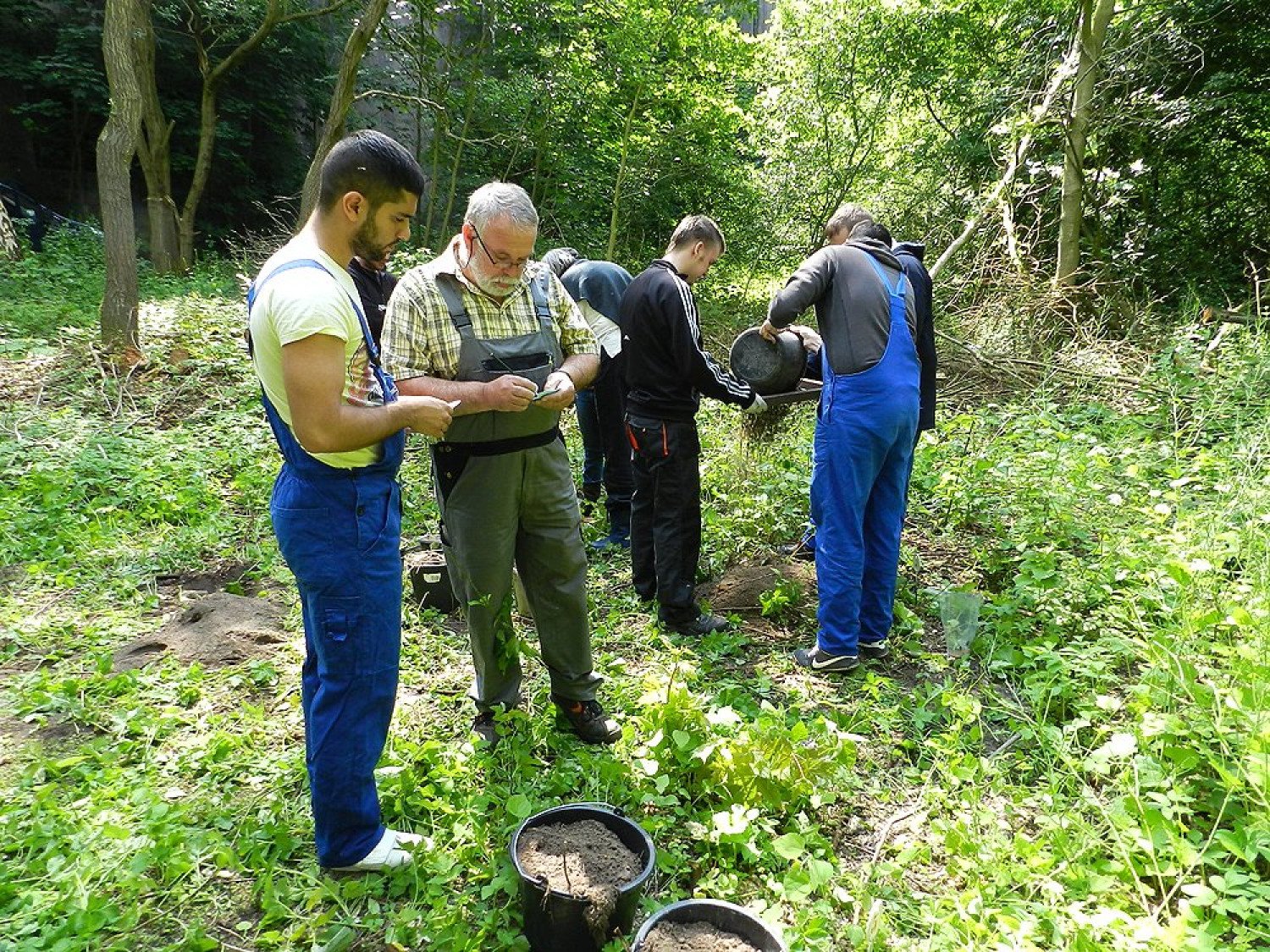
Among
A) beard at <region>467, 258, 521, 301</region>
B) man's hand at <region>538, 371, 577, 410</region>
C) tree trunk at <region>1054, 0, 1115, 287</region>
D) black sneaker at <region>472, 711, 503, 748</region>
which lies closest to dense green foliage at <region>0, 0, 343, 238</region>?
tree trunk at <region>1054, 0, 1115, 287</region>

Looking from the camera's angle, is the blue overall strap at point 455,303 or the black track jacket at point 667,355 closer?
the blue overall strap at point 455,303

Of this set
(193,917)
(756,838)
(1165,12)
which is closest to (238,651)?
(193,917)

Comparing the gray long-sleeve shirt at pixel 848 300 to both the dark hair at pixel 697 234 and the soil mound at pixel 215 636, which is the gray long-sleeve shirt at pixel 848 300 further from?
the soil mound at pixel 215 636

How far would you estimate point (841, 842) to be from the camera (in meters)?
2.63

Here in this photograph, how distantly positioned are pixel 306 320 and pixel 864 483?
2.58m

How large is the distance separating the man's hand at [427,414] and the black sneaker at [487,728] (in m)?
1.38

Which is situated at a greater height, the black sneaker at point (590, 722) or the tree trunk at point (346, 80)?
the tree trunk at point (346, 80)

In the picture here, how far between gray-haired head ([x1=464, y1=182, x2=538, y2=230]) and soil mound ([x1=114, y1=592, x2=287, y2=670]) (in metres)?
2.38

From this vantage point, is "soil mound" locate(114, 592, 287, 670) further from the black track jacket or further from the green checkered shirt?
the black track jacket

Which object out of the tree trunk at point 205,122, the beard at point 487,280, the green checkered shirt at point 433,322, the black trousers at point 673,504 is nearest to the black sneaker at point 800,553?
the black trousers at point 673,504

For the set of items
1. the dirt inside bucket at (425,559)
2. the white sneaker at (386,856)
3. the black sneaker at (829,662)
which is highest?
the dirt inside bucket at (425,559)

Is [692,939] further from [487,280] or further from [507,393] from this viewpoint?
[487,280]

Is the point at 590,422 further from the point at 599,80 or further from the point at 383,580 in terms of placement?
the point at 599,80

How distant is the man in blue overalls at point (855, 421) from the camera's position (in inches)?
137
